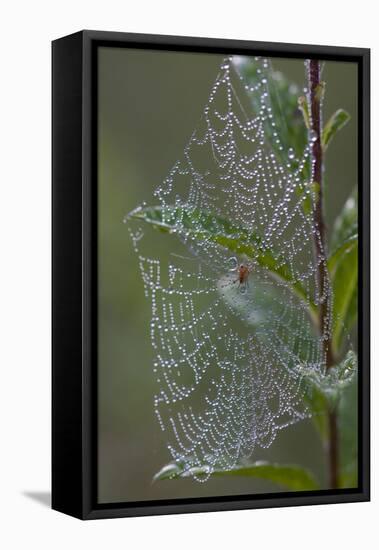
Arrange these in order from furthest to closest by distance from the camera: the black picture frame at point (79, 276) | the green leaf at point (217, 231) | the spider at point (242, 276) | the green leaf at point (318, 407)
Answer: the green leaf at point (318, 407)
the spider at point (242, 276)
the green leaf at point (217, 231)
the black picture frame at point (79, 276)

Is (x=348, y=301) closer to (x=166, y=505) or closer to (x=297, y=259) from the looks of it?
(x=297, y=259)

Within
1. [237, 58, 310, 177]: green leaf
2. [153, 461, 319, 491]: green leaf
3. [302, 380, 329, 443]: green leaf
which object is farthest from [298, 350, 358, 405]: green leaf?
[237, 58, 310, 177]: green leaf

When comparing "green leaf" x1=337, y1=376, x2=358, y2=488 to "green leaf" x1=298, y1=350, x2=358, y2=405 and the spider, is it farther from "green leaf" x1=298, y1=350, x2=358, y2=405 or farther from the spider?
the spider

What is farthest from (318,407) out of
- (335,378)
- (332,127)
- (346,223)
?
(332,127)

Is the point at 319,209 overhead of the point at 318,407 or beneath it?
overhead

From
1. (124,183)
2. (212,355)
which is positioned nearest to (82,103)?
(124,183)

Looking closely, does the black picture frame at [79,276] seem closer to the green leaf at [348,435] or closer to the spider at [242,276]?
the green leaf at [348,435]

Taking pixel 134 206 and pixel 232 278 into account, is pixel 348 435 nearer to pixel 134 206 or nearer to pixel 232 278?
pixel 232 278

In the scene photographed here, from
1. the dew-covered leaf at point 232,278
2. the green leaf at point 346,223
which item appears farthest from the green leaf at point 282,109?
the green leaf at point 346,223
